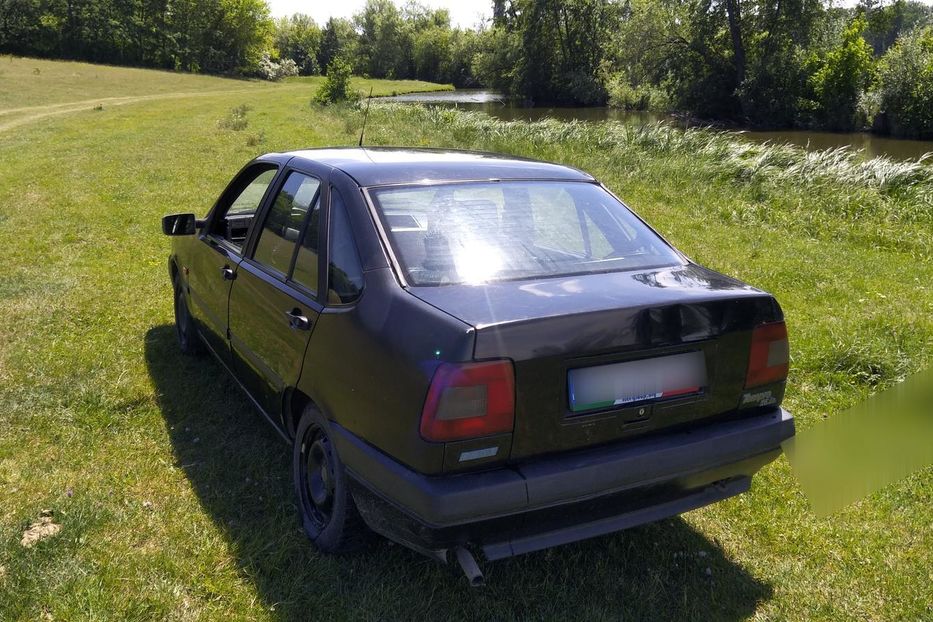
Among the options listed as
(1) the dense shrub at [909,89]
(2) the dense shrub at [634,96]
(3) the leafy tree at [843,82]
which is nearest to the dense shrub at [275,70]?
(2) the dense shrub at [634,96]

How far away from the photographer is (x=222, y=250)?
4375mm

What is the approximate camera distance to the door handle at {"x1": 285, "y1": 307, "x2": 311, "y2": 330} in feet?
10.4

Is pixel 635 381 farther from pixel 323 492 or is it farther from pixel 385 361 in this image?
pixel 323 492

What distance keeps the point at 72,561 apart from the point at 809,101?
4046 centimetres

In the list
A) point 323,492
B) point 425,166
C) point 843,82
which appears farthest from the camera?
point 843,82

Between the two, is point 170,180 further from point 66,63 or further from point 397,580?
point 66,63

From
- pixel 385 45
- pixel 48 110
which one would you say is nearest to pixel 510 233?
pixel 48 110

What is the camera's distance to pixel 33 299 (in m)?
6.59

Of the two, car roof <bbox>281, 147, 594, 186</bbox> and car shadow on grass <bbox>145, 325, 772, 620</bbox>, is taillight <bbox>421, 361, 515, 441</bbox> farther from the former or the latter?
car roof <bbox>281, 147, 594, 186</bbox>

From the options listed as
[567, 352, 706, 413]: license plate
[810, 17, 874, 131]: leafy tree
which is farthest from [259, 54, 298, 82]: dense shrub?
[567, 352, 706, 413]: license plate

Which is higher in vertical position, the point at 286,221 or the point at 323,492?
the point at 286,221

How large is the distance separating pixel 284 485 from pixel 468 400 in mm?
1687

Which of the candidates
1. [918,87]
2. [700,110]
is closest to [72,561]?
[918,87]

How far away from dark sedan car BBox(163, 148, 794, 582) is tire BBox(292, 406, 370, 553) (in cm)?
1
